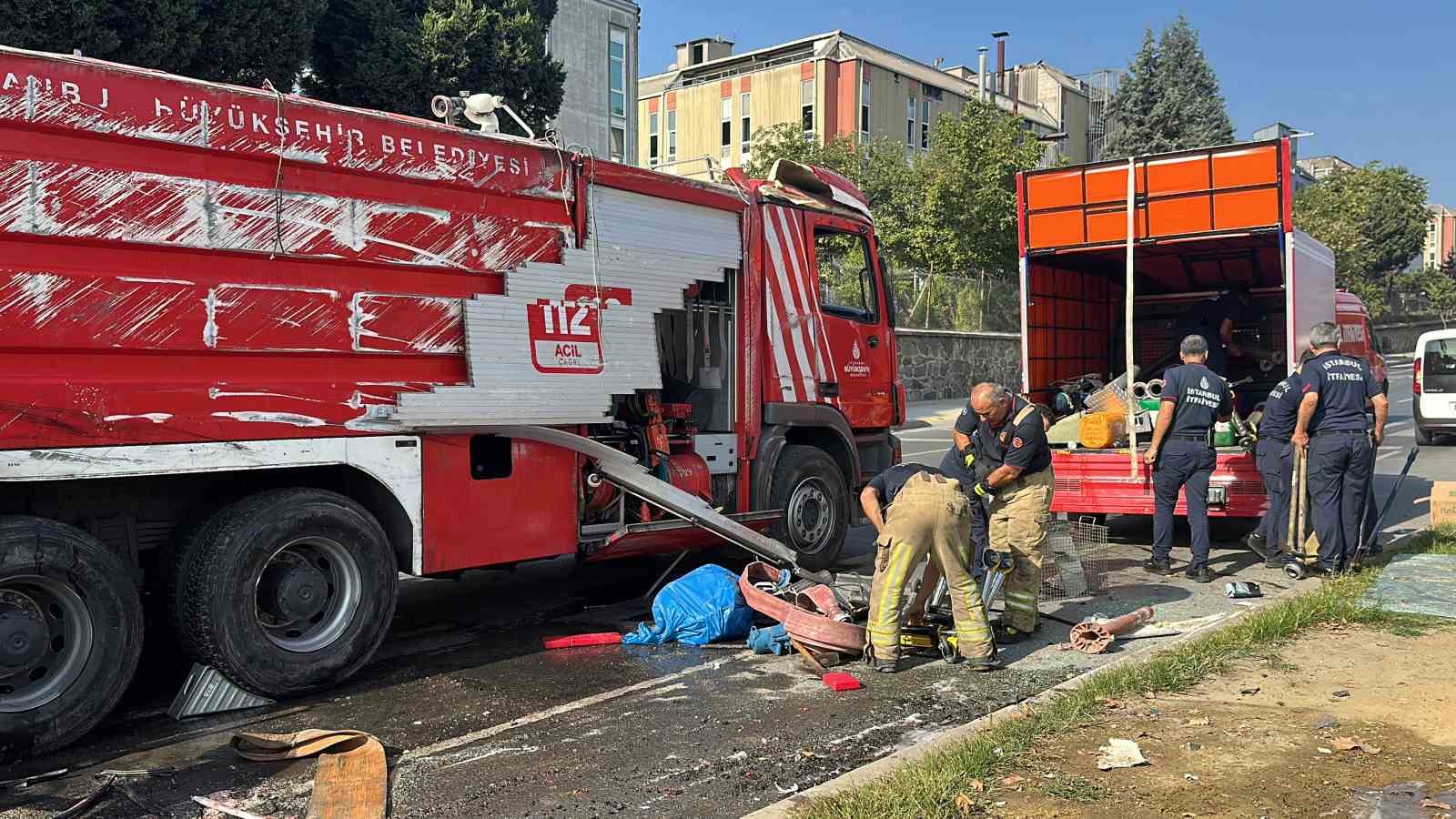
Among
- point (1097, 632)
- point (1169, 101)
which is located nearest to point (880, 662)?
point (1097, 632)

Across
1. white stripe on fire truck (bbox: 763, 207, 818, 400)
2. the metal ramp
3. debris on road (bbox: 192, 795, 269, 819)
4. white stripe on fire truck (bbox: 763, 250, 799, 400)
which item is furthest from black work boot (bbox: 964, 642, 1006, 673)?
debris on road (bbox: 192, 795, 269, 819)

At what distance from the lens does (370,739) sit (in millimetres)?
4387

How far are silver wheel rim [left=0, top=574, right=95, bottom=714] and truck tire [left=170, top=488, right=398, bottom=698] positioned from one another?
0.47m

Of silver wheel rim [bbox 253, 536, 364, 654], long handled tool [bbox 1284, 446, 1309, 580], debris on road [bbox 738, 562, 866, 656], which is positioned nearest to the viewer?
silver wheel rim [bbox 253, 536, 364, 654]

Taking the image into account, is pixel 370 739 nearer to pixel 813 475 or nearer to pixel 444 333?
pixel 444 333

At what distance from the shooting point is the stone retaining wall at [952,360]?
2492 cm

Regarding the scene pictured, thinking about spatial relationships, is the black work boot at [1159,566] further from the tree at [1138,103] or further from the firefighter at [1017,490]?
the tree at [1138,103]

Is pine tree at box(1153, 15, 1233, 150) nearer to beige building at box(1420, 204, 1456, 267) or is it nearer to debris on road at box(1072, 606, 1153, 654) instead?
debris on road at box(1072, 606, 1153, 654)

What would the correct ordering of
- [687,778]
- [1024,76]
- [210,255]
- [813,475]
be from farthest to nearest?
[1024,76], [813,475], [210,255], [687,778]

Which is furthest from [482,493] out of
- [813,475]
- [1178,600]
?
[1178,600]

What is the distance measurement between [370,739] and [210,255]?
217 centimetres

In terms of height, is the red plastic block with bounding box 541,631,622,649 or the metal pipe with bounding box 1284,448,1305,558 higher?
the metal pipe with bounding box 1284,448,1305,558

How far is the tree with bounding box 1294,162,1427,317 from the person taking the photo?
42.9m

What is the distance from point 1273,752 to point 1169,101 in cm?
4593
